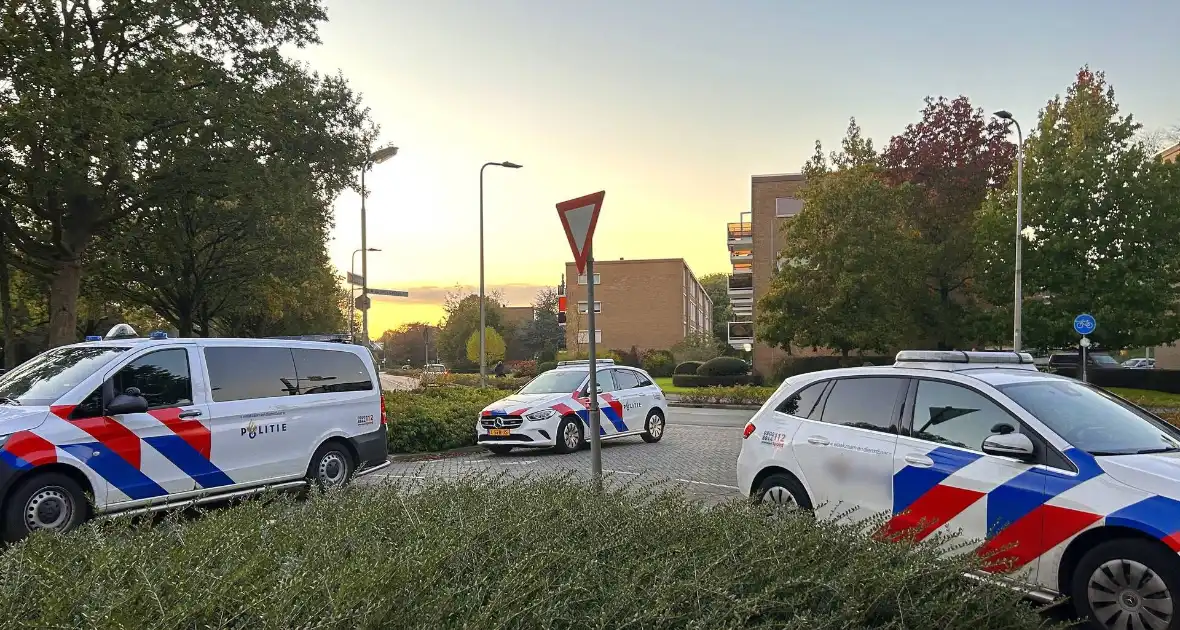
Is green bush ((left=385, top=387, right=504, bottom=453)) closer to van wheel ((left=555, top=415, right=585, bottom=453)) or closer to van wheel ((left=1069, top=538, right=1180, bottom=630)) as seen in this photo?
van wheel ((left=555, top=415, right=585, bottom=453))

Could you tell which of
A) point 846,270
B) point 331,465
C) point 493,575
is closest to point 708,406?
point 846,270

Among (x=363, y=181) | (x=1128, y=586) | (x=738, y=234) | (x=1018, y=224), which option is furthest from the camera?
(x=738, y=234)

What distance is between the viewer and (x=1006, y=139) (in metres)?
32.8

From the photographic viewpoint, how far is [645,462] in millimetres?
12094

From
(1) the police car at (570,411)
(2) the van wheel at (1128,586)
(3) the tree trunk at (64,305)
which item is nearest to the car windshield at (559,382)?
(1) the police car at (570,411)

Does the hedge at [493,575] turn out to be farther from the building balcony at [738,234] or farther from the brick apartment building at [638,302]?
the brick apartment building at [638,302]

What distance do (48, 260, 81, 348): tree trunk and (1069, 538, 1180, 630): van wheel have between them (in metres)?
18.3

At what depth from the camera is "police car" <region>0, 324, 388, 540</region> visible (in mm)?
6332

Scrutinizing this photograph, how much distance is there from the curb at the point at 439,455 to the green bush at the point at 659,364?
37.8m

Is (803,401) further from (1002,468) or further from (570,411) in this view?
(570,411)

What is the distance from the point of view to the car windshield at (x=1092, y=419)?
4.73 meters

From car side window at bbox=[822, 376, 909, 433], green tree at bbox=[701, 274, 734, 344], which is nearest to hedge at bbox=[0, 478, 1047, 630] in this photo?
car side window at bbox=[822, 376, 909, 433]

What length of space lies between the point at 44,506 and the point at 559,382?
335 inches

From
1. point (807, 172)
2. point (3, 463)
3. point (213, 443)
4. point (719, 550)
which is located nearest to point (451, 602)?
point (719, 550)
